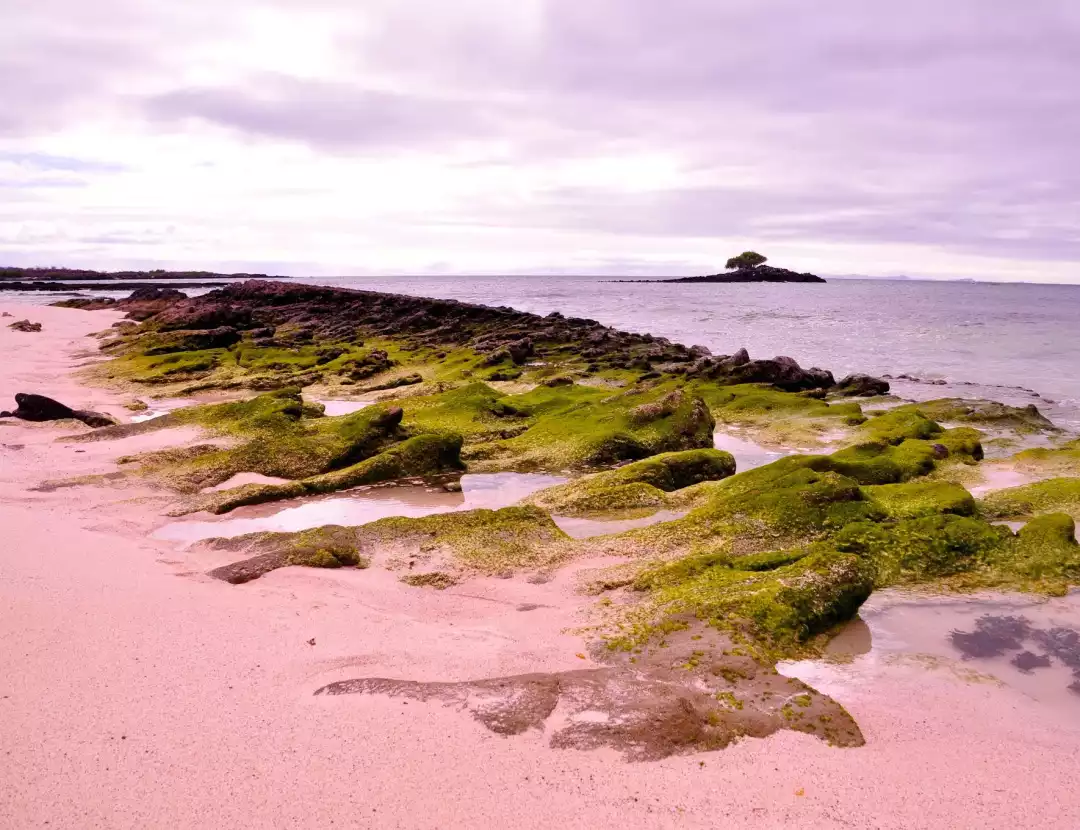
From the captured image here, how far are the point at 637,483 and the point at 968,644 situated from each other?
242 inches

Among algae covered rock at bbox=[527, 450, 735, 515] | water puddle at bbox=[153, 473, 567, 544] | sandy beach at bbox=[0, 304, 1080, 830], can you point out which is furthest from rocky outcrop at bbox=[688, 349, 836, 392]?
sandy beach at bbox=[0, 304, 1080, 830]

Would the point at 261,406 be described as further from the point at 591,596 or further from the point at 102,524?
the point at 591,596

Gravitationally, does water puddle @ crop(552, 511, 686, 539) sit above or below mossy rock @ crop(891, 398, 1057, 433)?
below

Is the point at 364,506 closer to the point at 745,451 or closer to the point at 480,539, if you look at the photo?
the point at 480,539

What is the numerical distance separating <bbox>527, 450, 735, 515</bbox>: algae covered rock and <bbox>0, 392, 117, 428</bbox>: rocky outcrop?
12.4 m

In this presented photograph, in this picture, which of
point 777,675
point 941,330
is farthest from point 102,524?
point 941,330

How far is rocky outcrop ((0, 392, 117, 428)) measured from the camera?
18125 mm

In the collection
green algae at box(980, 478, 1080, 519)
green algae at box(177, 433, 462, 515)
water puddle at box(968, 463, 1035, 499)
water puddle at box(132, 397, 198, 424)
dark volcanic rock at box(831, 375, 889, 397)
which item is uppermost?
dark volcanic rock at box(831, 375, 889, 397)

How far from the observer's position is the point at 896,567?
961 centimetres

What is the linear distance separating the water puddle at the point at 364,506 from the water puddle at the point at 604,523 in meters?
1.65

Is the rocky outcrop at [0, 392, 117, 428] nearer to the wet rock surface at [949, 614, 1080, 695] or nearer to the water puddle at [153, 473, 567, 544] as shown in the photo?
the water puddle at [153, 473, 567, 544]

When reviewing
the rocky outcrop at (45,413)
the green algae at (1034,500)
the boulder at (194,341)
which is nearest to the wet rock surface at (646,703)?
the green algae at (1034,500)

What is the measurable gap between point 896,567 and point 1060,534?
2625mm

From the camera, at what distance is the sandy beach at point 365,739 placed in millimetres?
4770
